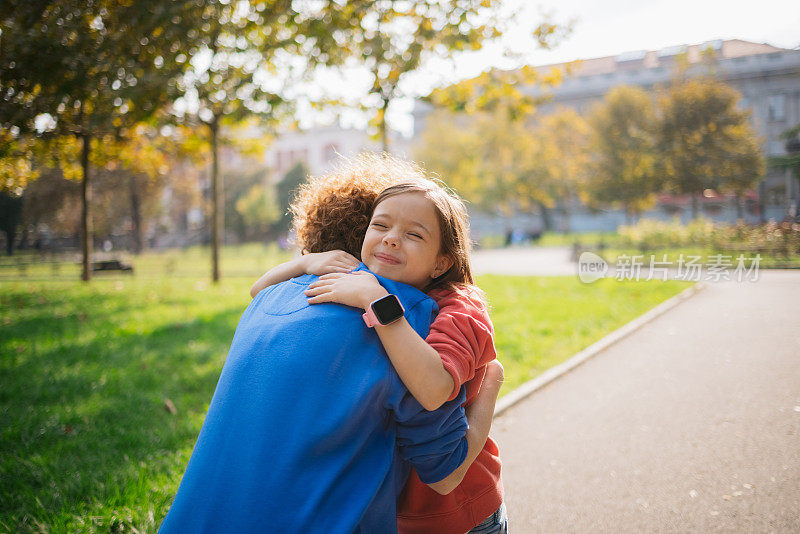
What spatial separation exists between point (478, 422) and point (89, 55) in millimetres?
9482

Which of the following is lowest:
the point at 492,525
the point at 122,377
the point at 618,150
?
the point at 122,377

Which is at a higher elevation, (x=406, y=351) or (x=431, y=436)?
(x=406, y=351)

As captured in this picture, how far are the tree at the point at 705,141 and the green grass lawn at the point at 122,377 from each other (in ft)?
7.35

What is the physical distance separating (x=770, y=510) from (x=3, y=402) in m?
5.59

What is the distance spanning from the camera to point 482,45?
1043cm

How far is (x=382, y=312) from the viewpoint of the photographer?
133 centimetres

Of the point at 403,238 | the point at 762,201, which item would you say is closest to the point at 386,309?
the point at 403,238

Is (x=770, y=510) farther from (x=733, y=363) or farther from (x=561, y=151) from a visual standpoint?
(x=561, y=151)

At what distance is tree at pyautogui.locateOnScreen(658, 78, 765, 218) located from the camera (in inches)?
264

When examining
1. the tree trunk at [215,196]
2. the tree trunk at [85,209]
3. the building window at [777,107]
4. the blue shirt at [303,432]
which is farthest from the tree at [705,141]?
the tree trunk at [85,209]

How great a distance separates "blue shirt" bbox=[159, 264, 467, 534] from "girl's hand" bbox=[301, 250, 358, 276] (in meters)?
0.27

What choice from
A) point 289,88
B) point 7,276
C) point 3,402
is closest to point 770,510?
point 3,402

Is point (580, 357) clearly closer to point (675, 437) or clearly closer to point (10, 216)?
point (675, 437)

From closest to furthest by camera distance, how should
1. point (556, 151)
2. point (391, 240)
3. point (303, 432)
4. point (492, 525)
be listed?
point (303, 432), point (391, 240), point (492, 525), point (556, 151)
